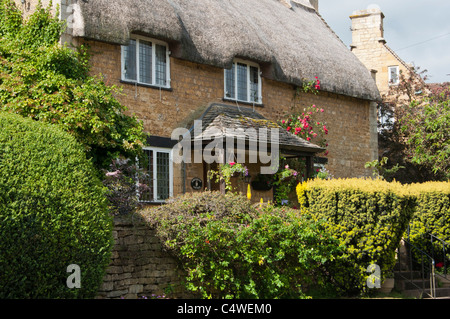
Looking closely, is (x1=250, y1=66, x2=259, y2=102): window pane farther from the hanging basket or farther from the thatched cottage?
the hanging basket

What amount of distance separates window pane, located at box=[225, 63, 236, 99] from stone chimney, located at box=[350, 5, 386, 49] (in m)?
12.3

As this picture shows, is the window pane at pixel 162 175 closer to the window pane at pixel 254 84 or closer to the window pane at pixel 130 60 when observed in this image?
the window pane at pixel 130 60

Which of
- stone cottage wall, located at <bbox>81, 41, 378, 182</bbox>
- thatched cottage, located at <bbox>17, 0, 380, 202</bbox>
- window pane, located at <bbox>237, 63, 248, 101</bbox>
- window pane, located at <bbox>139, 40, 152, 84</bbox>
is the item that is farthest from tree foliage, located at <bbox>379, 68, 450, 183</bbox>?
window pane, located at <bbox>139, 40, 152, 84</bbox>

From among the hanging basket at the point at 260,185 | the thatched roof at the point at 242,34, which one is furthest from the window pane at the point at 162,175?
the hanging basket at the point at 260,185

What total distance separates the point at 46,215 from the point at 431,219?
9231 millimetres

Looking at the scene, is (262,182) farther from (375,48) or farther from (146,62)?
(375,48)

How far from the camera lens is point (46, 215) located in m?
6.71

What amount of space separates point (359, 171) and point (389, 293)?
9.14m

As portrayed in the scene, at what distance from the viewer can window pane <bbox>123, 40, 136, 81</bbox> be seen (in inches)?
525

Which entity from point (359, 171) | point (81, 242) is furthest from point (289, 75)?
point (81, 242)

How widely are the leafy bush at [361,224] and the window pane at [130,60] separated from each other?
5.52 m

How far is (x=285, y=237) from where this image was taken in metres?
→ 9.30

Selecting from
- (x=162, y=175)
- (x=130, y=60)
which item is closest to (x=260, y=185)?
(x=162, y=175)
